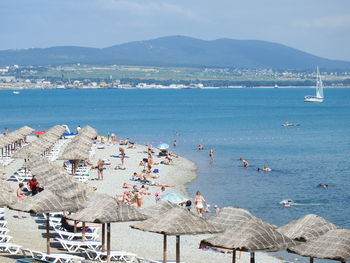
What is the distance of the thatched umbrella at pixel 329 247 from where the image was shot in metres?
12.8

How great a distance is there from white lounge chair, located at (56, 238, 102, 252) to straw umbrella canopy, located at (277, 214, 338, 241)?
558cm

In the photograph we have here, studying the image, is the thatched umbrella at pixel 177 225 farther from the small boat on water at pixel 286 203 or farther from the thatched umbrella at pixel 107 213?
the small boat on water at pixel 286 203

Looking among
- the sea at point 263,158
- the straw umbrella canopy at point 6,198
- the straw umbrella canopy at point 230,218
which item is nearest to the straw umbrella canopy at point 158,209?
the straw umbrella canopy at point 230,218

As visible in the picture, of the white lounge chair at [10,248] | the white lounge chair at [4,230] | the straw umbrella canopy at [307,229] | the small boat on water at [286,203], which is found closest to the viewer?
the straw umbrella canopy at [307,229]

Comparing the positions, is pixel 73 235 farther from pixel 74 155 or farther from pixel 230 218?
pixel 74 155

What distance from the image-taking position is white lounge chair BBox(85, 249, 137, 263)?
17.4 metres

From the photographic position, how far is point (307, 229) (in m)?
14.6

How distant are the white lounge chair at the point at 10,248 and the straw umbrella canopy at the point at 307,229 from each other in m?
6.64

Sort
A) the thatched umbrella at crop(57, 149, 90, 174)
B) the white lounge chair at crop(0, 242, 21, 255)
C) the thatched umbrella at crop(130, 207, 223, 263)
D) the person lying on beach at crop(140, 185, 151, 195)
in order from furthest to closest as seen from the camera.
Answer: the thatched umbrella at crop(57, 149, 90, 174), the person lying on beach at crop(140, 185, 151, 195), the white lounge chair at crop(0, 242, 21, 255), the thatched umbrella at crop(130, 207, 223, 263)

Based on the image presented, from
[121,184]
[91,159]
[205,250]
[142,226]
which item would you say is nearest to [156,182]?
[121,184]

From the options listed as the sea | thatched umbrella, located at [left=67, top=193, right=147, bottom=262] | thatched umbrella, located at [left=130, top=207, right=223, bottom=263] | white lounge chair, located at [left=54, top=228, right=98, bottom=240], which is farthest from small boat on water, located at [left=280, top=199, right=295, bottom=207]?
thatched umbrella, located at [left=130, top=207, right=223, bottom=263]

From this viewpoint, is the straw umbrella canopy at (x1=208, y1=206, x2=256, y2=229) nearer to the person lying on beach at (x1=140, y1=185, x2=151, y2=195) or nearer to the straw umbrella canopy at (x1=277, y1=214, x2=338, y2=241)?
the straw umbrella canopy at (x1=277, y1=214, x2=338, y2=241)

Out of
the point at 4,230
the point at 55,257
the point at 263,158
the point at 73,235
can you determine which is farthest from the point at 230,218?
the point at 263,158

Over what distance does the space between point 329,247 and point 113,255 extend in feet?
20.8
